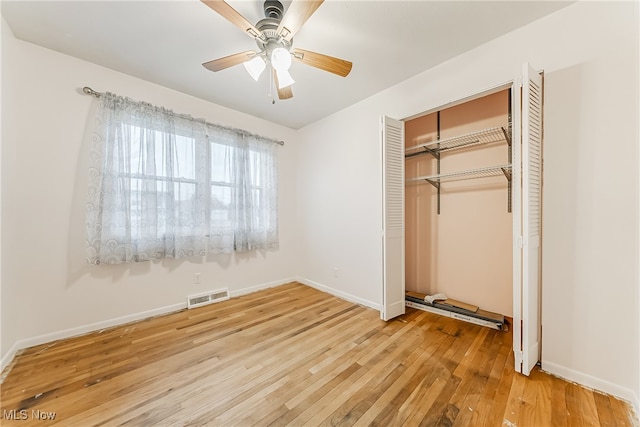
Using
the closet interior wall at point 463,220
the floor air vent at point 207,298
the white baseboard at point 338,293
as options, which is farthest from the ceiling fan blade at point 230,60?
the white baseboard at point 338,293

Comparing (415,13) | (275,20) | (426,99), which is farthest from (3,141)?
(426,99)

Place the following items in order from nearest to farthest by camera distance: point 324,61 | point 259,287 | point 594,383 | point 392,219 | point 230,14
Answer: point 230,14, point 594,383, point 324,61, point 392,219, point 259,287

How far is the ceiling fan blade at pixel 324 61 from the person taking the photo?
1.70 metres

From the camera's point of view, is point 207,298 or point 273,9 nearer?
point 273,9

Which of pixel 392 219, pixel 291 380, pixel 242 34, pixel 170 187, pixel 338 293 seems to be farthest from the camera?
pixel 338 293

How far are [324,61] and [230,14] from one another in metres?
0.68

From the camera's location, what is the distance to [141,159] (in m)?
2.53

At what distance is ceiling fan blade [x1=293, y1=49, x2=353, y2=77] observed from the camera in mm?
1703

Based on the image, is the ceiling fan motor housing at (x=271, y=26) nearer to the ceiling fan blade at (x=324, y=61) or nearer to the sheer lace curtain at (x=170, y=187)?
the ceiling fan blade at (x=324, y=61)

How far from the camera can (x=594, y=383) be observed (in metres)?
1.53

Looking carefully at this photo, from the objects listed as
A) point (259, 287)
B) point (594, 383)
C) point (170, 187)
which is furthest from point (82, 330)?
point (594, 383)

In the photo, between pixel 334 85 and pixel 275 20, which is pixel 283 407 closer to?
pixel 275 20

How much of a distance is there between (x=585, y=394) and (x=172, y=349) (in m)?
3.03

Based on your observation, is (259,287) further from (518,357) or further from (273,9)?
(273,9)
